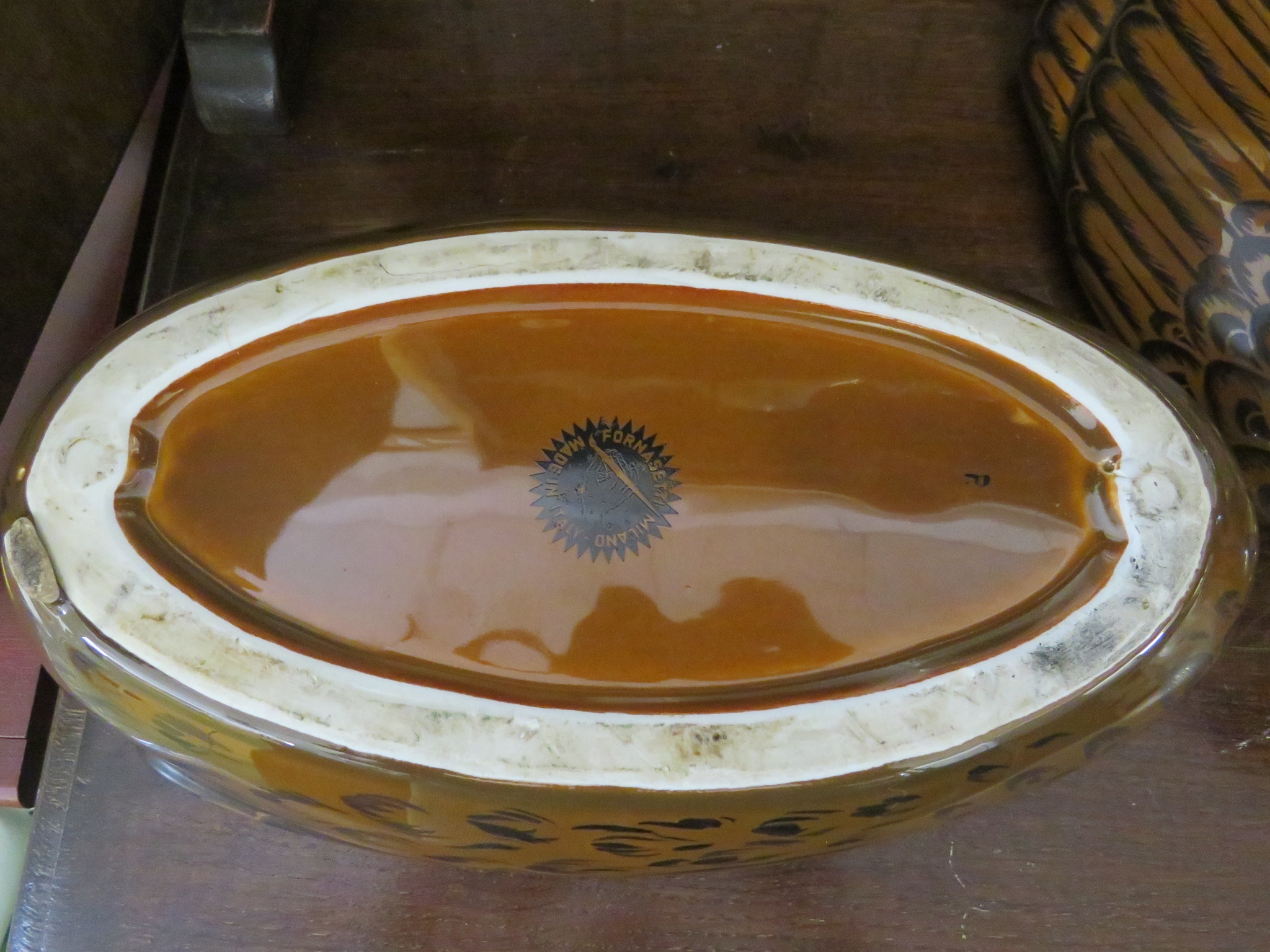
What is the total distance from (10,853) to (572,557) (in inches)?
22.6

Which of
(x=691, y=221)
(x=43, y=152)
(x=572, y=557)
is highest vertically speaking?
(x=43, y=152)

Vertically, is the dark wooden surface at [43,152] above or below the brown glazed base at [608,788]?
above

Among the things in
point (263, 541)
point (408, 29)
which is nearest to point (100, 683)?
point (263, 541)

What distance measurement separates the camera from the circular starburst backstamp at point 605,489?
458mm

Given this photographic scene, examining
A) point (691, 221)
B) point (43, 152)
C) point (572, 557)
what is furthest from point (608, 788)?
point (43, 152)

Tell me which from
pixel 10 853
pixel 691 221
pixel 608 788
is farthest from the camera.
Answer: pixel 10 853

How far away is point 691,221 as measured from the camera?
0.52 m

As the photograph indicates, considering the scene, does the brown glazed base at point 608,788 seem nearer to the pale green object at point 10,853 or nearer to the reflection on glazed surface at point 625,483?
the reflection on glazed surface at point 625,483

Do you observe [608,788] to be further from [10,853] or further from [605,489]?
[10,853]

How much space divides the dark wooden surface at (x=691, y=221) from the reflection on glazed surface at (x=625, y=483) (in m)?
0.08

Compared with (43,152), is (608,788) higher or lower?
lower

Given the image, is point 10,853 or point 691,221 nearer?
point 691,221

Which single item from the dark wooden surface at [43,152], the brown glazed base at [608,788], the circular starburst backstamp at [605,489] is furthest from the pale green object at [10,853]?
the circular starburst backstamp at [605,489]

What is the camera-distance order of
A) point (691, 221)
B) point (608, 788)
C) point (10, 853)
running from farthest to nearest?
point (10, 853), point (691, 221), point (608, 788)
